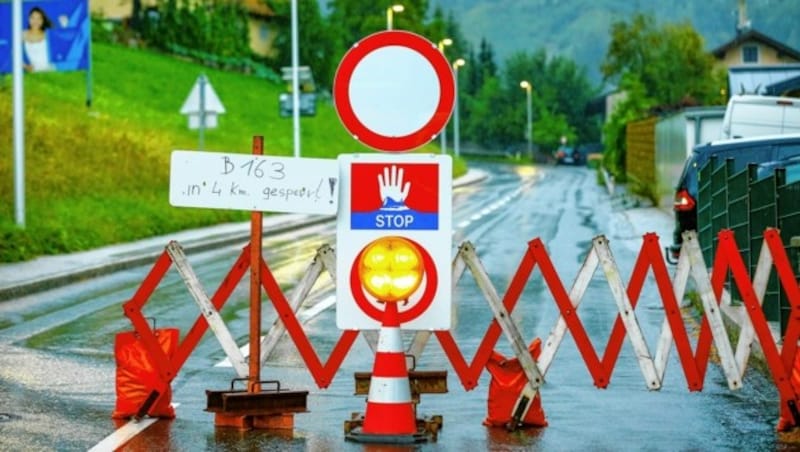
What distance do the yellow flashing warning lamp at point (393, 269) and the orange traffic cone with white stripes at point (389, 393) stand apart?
124 millimetres

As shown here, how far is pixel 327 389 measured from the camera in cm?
1161

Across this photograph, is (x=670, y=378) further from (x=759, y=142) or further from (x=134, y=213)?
(x=134, y=213)

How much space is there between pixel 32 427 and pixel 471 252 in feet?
8.73

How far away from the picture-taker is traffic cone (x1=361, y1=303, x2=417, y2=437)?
9.41 meters

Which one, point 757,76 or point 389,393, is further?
point 757,76

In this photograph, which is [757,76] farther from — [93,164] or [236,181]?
[236,181]

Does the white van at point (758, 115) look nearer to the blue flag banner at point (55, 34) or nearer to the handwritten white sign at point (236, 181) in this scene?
the blue flag banner at point (55, 34)

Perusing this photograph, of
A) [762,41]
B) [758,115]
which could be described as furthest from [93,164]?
Answer: [762,41]

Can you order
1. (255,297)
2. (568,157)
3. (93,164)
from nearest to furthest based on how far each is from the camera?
(255,297) < (93,164) < (568,157)

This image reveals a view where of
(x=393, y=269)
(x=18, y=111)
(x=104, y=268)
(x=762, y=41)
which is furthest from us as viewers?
(x=762, y=41)

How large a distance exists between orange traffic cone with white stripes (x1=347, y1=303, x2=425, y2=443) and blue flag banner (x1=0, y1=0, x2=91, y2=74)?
23.4 m

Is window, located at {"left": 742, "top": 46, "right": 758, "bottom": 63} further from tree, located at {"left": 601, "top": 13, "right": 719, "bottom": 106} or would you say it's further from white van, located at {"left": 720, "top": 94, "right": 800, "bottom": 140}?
white van, located at {"left": 720, "top": 94, "right": 800, "bottom": 140}

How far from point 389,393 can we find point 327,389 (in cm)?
224

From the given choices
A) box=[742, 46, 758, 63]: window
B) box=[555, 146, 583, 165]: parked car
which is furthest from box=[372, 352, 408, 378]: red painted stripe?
box=[555, 146, 583, 165]: parked car
